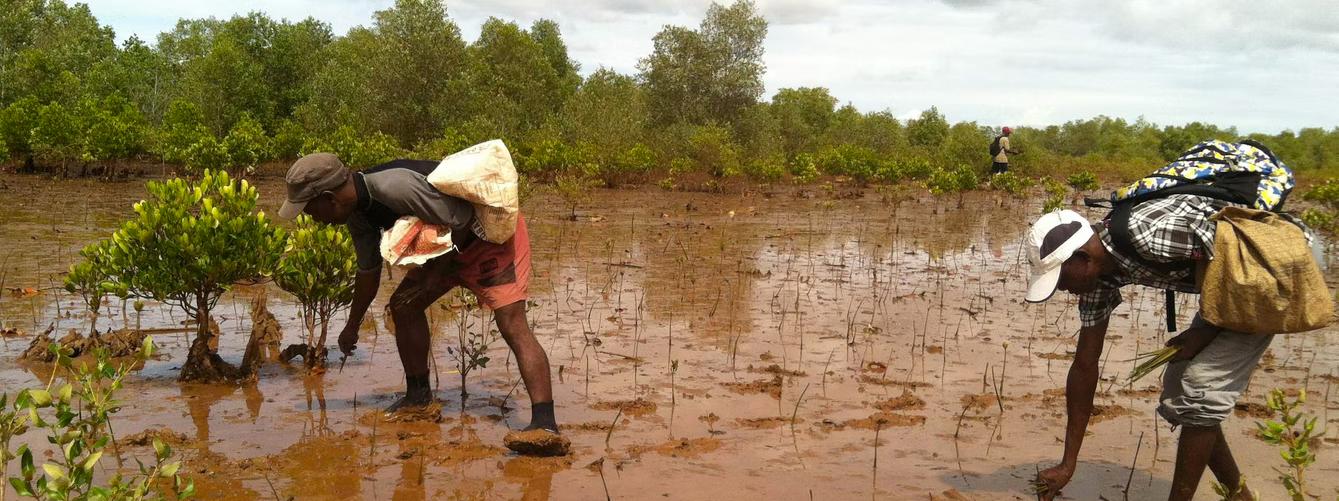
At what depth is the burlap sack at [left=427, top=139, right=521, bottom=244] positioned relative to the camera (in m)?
4.15

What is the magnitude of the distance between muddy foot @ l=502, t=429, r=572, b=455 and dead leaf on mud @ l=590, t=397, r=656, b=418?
84cm

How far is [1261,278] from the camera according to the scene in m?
3.21

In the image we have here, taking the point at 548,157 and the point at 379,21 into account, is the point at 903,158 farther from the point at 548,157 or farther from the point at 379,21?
the point at 379,21

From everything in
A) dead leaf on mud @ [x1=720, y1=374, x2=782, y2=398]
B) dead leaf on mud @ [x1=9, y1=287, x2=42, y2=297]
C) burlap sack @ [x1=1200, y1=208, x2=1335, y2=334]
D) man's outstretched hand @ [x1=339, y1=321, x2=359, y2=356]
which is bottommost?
dead leaf on mud @ [x1=720, y1=374, x2=782, y2=398]

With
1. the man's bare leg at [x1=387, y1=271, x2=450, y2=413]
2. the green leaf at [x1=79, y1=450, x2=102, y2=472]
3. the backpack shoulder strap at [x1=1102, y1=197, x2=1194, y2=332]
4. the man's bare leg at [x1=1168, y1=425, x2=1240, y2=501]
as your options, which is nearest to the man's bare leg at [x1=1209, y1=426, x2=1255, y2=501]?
the man's bare leg at [x1=1168, y1=425, x2=1240, y2=501]

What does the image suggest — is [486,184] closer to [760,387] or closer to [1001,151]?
[760,387]

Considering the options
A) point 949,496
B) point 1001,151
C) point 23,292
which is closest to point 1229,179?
point 949,496

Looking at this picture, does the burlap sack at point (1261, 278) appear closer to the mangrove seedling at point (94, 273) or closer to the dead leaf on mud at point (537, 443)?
the dead leaf on mud at point (537, 443)

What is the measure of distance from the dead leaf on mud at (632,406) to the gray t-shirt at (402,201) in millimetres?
1424

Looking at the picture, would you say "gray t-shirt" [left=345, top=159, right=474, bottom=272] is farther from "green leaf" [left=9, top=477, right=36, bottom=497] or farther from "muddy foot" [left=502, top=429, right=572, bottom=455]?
"green leaf" [left=9, top=477, right=36, bottom=497]

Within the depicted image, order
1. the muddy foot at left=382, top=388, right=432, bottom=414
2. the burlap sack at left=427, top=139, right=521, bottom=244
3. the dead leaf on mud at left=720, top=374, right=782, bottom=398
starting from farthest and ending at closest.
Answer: the dead leaf on mud at left=720, top=374, right=782, bottom=398, the muddy foot at left=382, top=388, right=432, bottom=414, the burlap sack at left=427, top=139, right=521, bottom=244

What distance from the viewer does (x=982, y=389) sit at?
5.77 meters

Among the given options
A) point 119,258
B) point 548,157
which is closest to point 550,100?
point 548,157

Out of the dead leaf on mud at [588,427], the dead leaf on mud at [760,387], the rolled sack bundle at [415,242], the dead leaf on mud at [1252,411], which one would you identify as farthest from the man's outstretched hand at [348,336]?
the dead leaf on mud at [1252,411]
